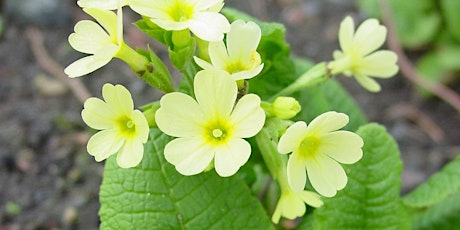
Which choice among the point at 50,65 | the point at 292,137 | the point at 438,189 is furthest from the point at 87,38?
the point at 50,65

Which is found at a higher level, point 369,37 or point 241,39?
point 241,39

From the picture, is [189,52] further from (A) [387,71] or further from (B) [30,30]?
(B) [30,30]

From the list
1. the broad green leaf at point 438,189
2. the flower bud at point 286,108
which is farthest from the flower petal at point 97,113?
the broad green leaf at point 438,189

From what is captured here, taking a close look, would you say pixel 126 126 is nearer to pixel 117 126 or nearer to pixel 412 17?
pixel 117 126

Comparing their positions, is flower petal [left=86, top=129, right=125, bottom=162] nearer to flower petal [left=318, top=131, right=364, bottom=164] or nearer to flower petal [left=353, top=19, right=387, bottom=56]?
flower petal [left=318, top=131, right=364, bottom=164]

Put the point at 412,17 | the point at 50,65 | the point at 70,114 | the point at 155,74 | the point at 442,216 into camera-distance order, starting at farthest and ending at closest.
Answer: the point at 412,17, the point at 50,65, the point at 70,114, the point at 442,216, the point at 155,74

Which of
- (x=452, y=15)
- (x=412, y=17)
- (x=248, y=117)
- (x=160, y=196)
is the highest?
(x=248, y=117)

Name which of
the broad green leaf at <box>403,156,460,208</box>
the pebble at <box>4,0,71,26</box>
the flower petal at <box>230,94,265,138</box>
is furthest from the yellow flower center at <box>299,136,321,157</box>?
the pebble at <box>4,0,71,26</box>
